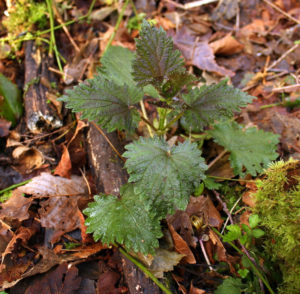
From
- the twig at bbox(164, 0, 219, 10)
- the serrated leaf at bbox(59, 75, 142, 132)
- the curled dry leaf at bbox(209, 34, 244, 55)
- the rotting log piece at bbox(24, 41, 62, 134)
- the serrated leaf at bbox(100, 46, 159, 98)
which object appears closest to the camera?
the serrated leaf at bbox(59, 75, 142, 132)

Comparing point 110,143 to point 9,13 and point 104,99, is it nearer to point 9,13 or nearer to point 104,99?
point 104,99

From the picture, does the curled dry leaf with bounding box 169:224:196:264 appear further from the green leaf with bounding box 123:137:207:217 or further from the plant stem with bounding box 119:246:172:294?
the green leaf with bounding box 123:137:207:217

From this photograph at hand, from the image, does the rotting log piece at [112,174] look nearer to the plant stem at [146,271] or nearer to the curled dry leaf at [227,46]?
the plant stem at [146,271]

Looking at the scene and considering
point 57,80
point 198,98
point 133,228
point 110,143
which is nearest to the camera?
point 133,228

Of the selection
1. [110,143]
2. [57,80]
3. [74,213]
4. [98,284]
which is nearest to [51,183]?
[74,213]

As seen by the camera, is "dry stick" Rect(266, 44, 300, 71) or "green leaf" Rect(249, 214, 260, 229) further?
"dry stick" Rect(266, 44, 300, 71)

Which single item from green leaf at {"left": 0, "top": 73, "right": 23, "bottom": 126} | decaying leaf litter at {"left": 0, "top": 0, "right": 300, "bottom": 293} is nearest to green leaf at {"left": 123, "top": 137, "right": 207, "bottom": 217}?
decaying leaf litter at {"left": 0, "top": 0, "right": 300, "bottom": 293}

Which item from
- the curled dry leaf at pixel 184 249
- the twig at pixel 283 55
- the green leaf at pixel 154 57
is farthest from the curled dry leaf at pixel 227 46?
the curled dry leaf at pixel 184 249
